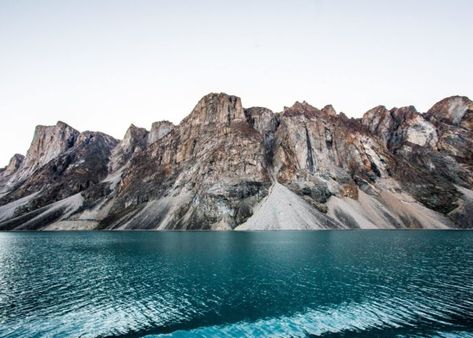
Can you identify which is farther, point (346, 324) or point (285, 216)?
point (285, 216)

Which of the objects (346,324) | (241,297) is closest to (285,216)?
(241,297)

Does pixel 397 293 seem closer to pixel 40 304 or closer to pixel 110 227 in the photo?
pixel 40 304

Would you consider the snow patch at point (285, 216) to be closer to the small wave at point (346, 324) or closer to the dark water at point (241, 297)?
the dark water at point (241, 297)

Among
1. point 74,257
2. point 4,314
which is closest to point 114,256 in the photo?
point 74,257

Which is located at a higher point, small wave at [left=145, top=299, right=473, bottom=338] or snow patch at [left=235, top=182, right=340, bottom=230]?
snow patch at [left=235, top=182, right=340, bottom=230]

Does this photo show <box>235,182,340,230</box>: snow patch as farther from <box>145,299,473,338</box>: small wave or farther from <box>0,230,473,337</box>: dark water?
<box>145,299,473,338</box>: small wave

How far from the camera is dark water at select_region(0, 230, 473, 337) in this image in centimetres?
2777

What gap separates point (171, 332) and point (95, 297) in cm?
1474

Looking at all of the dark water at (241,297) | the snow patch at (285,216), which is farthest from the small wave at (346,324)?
the snow patch at (285,216)

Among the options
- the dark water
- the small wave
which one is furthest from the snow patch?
the small wave

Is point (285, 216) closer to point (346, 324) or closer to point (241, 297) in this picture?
point (241, 297)

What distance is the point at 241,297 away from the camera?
37.1m

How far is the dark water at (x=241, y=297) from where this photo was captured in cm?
2777

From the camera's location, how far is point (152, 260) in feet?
215
